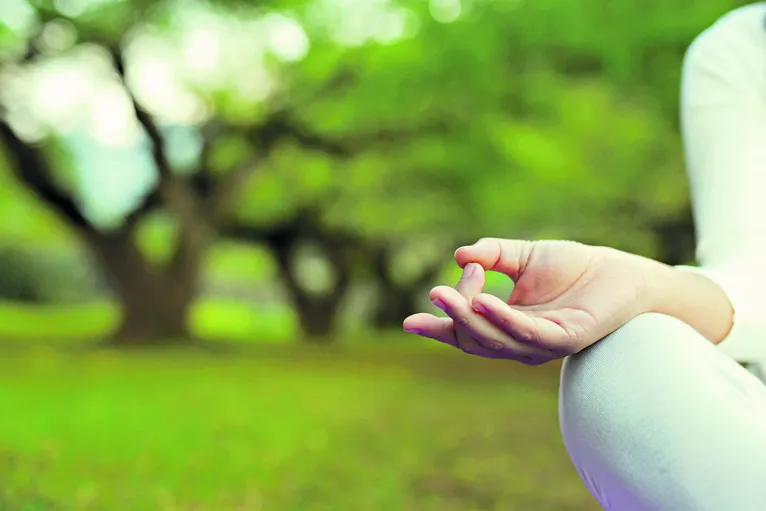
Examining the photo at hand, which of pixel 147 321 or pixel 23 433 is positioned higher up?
pixel 23 433

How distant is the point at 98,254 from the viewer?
1153 cm

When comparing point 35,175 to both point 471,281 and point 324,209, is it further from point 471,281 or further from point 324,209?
point 471,281

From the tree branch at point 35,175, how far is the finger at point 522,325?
36.5 feet

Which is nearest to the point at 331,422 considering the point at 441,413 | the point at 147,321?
the point at 441,413

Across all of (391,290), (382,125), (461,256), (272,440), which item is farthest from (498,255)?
(391,290)

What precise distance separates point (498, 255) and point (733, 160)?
24.0 inches

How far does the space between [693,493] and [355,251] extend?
16121mm

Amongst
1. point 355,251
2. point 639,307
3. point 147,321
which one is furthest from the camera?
point 355,251

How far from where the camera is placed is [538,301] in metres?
1.19

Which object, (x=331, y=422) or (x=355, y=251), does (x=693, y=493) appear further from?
(x=355, y=251)

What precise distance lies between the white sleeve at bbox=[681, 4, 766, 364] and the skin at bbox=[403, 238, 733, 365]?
9 cm

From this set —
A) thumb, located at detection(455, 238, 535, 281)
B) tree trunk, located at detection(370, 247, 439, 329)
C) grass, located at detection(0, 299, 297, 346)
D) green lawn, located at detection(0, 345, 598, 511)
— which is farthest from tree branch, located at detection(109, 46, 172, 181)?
thumb, located at detection(455, 238, 535, 281)

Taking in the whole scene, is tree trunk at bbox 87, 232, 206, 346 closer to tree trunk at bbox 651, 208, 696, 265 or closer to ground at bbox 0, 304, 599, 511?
ground at bbox 0, 304, 599, 511

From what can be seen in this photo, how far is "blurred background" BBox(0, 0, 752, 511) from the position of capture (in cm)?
409
